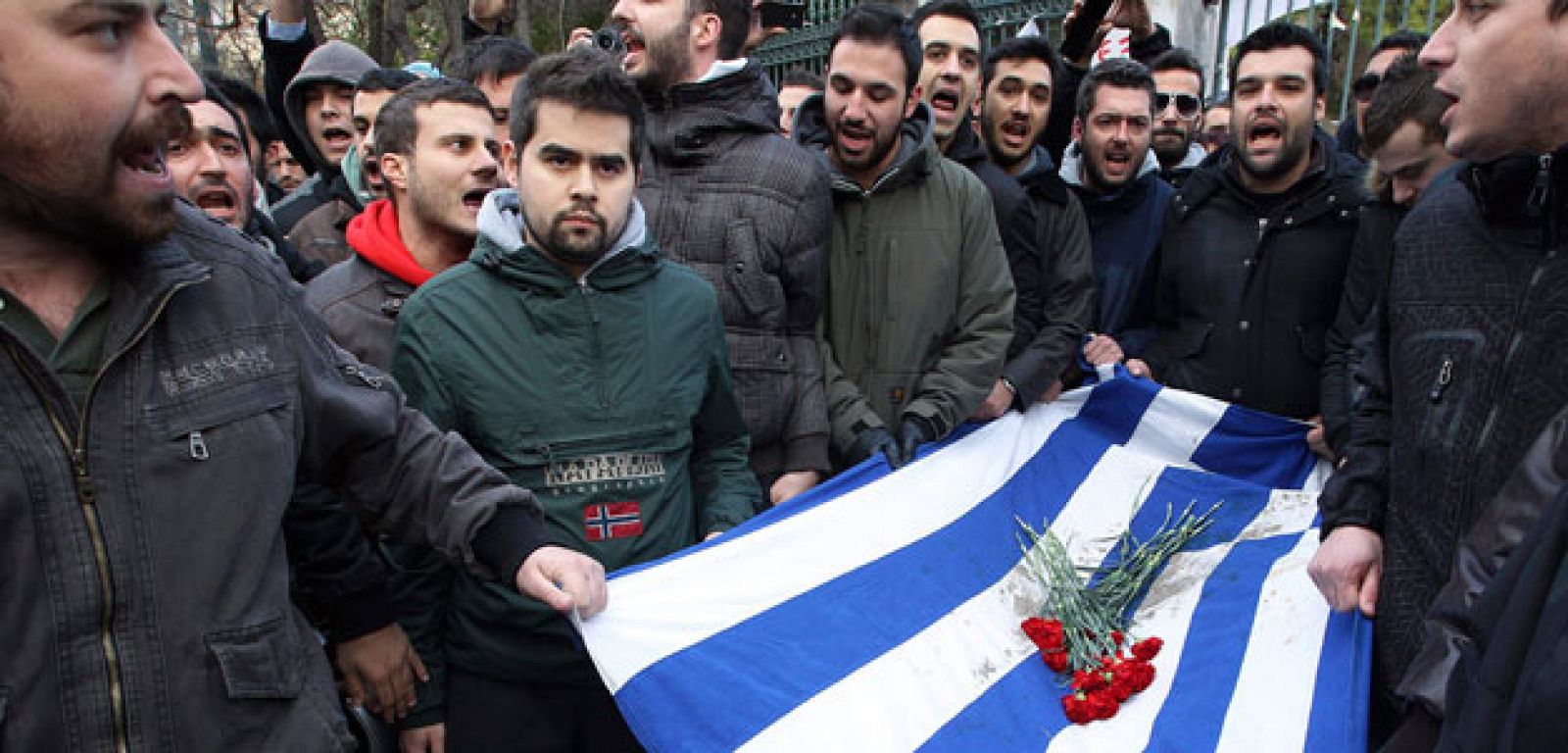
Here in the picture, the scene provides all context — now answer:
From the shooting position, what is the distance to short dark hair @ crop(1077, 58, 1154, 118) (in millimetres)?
4312

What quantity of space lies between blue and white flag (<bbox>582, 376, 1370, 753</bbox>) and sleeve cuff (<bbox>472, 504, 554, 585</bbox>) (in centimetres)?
31

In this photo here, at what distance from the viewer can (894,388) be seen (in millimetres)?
3344

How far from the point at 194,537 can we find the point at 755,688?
1.27 m

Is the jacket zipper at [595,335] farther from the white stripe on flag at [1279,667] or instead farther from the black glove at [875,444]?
the white stripe on flag at [1279,667]

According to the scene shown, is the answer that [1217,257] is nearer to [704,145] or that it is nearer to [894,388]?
[894,388]

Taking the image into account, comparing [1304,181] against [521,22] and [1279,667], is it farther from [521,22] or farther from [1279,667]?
[521,22]

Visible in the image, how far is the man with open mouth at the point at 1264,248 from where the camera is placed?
3.64 m

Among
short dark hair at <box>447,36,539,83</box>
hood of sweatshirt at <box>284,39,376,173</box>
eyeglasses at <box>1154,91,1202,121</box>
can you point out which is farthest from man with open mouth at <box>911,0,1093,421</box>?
hood of sweatshirt at <box>284,39,376,173</box>

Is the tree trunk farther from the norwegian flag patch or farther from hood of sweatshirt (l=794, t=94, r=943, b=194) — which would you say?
the norwegian flag patch

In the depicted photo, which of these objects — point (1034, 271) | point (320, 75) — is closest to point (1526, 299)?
point (1034, 271)

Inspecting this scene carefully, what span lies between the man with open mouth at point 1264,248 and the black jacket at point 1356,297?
184 mm

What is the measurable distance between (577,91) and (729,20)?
0.99m

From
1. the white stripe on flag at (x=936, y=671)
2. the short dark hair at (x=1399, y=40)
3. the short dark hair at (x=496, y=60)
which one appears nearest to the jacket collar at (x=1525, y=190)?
the white stripe on flag at (x=936, y=671)

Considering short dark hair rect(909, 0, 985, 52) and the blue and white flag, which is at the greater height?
short dark hair rect(909, 0, 985, 52)
